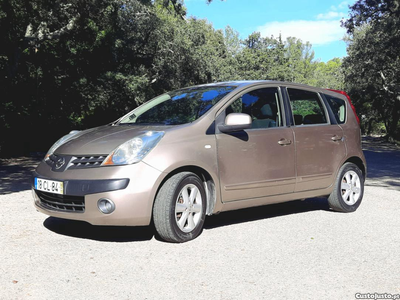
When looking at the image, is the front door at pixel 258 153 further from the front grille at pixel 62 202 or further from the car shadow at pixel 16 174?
the car shadow at pixel 16 174

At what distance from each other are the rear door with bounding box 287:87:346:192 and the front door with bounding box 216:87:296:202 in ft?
0.61

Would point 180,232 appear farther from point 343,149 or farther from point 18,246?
point 343,149

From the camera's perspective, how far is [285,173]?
5.96 m

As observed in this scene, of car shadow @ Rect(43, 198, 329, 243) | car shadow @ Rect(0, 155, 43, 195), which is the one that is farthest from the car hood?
car shadow @ Rect(0, 155, 43, 195)

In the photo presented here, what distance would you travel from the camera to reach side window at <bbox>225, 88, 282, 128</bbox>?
5.78 meters

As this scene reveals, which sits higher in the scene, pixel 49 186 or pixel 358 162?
pixel 49 186

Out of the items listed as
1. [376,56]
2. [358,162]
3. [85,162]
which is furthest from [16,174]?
[376,56]

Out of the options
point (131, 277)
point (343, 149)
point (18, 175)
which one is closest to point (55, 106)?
point (18, 175)

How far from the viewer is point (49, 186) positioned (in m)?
5.00

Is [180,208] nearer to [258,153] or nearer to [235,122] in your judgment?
[235,122]

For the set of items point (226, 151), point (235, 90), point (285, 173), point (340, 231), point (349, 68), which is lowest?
point (340, 231)

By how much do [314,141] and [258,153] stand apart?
1.07 meters

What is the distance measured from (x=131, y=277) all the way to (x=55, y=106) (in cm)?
1794

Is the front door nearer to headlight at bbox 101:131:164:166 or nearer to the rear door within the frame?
the rear door
